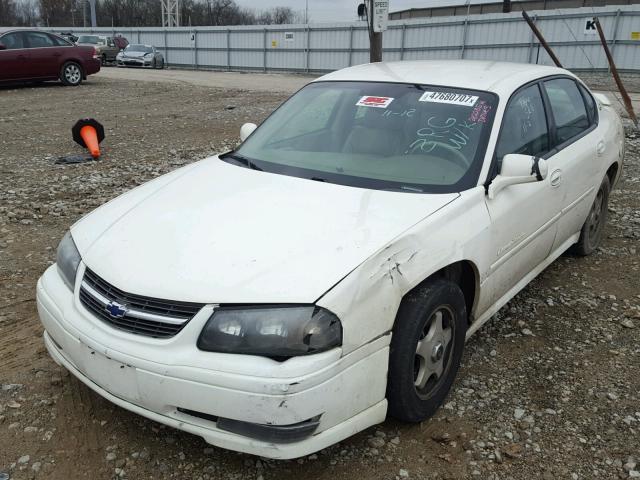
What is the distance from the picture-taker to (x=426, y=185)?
9.96 ft

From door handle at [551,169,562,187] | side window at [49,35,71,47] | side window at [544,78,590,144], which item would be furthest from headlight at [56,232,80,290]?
side window at [49,35,71,47]

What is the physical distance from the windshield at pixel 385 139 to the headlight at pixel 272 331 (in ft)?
3.50

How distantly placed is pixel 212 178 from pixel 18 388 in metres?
1.48

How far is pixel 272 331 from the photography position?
2.16m

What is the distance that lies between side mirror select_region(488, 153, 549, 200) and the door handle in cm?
60

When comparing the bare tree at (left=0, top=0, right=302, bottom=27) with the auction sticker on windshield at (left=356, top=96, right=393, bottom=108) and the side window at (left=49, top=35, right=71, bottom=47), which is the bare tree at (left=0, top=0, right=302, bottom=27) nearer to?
the side window at (left=49, top=35, right=71, bottom=47)

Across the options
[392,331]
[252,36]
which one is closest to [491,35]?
[252,36]

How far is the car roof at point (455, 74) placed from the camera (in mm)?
A: 3555

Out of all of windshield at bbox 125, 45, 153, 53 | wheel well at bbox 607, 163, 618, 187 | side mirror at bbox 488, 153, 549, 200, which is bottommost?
wheel well at bbox 607, 163, 618, 187

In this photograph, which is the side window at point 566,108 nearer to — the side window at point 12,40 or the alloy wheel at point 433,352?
the alloy wheel at point 433,352

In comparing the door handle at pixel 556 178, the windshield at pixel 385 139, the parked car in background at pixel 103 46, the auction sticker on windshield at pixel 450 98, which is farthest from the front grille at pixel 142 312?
the parked car in background at pixel 103 46

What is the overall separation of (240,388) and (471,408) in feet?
4.51

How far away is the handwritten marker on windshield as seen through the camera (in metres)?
8.00

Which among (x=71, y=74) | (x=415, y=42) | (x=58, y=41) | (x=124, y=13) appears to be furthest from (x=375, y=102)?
(x=124, y=13)
